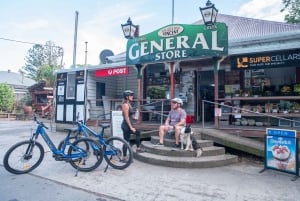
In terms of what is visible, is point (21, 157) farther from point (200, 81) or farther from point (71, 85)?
point (200, 81)

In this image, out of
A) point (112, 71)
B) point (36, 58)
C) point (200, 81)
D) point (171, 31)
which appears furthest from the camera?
point (36, 58)

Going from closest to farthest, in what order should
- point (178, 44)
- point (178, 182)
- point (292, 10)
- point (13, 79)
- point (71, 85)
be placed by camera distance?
point (178, 182) < point (178, 44) < point (71, 85) < point (292, 10) < point (13, 79)

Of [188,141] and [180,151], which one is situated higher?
[188,141]

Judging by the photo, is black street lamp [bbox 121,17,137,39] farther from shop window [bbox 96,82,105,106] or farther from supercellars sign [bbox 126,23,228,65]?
shop window [bbox 96,82,105,106]

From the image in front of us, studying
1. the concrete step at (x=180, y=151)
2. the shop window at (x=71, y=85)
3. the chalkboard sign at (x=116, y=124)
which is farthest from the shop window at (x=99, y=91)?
the concrete step at (x=180, y=151)

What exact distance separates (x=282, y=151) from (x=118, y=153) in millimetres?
3431

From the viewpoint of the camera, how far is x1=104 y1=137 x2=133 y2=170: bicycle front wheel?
19.4 ft

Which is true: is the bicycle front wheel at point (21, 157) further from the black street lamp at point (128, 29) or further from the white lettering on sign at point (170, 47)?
the black street lamp at point (128, 29)

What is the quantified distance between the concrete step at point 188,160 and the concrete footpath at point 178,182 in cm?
15

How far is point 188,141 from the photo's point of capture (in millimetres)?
6758

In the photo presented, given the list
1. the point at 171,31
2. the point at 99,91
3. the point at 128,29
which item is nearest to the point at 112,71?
the point at 128,29

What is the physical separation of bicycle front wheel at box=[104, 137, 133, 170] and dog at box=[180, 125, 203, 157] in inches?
59.8

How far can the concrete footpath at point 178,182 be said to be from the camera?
177 inches

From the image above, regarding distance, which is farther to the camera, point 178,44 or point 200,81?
point 200,81
